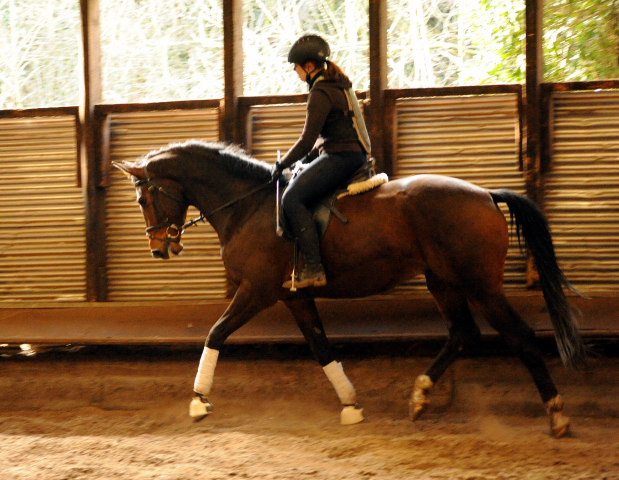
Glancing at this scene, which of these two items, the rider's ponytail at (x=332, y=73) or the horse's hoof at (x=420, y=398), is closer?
the rider's ponytail at (x=332, y=73)

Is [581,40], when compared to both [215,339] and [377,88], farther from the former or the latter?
[215,339]

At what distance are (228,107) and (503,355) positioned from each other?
3.52 meters

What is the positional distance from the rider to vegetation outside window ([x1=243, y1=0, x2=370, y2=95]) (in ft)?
5.63

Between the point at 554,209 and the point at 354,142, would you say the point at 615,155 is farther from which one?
the point at 354,142

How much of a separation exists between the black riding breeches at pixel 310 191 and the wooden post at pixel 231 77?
6.14 ft

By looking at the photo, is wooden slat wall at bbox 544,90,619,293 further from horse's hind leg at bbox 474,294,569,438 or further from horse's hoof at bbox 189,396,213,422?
horse's hoof at bbox 189,396,213,422

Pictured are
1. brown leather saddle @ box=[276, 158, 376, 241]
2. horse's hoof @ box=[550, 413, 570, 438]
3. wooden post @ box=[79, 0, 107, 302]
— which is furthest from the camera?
wooden post @ box=[79, 0, 107, 302]

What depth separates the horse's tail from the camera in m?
4.39

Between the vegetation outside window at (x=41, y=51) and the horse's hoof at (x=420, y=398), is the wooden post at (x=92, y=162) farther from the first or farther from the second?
the horse's hoof at (x=420, y=398)

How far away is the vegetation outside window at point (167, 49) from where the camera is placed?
6648 mm

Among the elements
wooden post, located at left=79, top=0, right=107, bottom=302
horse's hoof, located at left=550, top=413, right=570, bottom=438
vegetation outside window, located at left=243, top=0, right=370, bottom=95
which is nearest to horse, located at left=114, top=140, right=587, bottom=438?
horse's hoof, located at left=550, top=413, right=570, bottom=438

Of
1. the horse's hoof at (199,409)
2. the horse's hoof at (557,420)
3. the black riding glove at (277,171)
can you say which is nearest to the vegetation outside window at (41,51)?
the black riding glove at (277,171)

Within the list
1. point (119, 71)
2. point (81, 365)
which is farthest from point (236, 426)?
point (119, 71)

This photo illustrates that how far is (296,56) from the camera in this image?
15.1 feet
